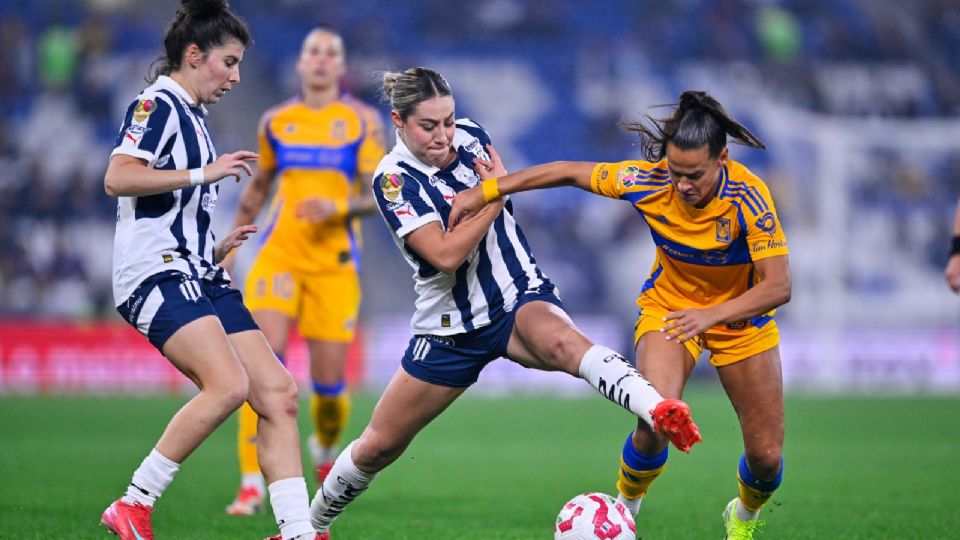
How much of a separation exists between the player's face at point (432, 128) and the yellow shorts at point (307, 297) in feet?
9.35

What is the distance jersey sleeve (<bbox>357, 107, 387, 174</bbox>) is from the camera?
8719mm

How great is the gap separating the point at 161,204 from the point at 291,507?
1.47m

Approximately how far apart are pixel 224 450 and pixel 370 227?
1077 cm

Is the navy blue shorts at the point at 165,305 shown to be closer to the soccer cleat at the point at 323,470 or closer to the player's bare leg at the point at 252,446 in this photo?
the player's bare leg at the point at 252,446

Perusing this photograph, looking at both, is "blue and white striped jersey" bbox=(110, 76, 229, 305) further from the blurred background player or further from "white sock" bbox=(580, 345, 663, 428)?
the blurred background player

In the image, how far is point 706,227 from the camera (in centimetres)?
565

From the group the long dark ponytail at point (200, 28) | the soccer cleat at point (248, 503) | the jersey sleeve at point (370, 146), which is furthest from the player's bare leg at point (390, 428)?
the jersey sleeve at point (370, 146)

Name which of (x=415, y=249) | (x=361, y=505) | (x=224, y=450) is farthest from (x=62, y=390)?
(x=415, y=249)

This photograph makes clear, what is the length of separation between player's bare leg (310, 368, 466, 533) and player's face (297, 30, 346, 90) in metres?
3.42

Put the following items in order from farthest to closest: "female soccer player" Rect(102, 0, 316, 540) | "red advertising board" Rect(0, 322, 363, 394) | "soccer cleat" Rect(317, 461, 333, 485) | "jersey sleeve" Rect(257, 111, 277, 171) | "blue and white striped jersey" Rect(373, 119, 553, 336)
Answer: "red advertising board" Rect(0, 322, 363, 394) → "jersey sleeve" Rect(257, 111, 277, 171) → "soccer cleat" Rect(317, 461, 333, 485) → "blue and white striped jersey" Rect(373, 119, 553, 336) → "female soccer player" Rect(102, 0, 316, 540)

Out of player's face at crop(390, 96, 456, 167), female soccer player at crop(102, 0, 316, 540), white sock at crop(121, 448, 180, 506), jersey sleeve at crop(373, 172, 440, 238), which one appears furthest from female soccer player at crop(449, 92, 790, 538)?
white sock at crop(121, 448, 180, 506)

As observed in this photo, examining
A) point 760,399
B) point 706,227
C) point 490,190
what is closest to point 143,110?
point 490,190

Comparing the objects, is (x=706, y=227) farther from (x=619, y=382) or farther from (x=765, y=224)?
(x=619, y=382)

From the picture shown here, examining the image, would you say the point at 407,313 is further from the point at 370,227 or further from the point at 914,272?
the point at 914,272
